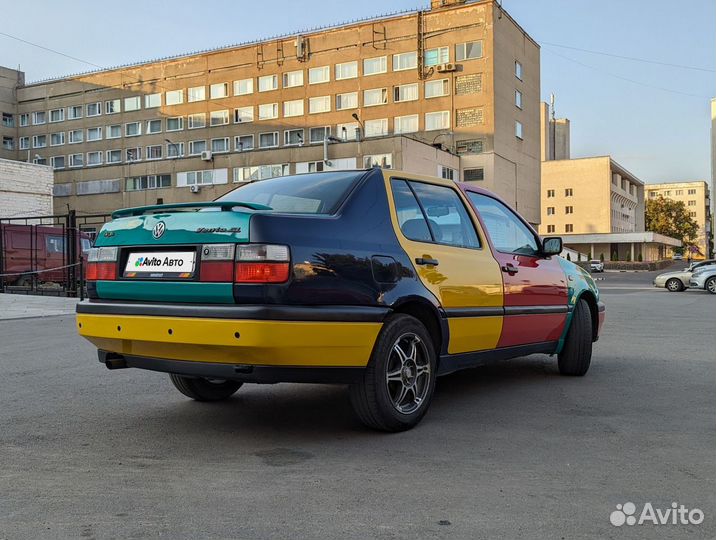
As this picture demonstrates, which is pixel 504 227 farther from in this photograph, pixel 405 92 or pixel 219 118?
pixel 219 118

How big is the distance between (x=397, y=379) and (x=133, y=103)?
217 ft

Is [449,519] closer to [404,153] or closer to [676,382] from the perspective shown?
[676,382]

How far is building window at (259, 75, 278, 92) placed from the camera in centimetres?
5922

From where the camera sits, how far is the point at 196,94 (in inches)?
2450

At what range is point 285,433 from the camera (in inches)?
174

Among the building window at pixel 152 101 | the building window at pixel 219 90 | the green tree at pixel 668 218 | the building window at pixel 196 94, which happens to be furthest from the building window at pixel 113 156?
the green tree at pixel 668 218

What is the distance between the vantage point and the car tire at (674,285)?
27.9 m

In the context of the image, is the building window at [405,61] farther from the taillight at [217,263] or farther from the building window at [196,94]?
the taillight at [217,263]

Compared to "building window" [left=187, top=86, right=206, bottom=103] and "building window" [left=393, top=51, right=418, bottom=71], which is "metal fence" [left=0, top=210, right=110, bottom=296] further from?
"building window" [left=187, top=86, right=206, bottom=103]

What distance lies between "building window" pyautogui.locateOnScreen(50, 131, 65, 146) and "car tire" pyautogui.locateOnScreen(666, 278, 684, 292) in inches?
2348

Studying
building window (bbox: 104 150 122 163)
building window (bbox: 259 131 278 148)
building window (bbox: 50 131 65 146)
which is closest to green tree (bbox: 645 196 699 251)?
building window (bbox: 259 131 278 148)

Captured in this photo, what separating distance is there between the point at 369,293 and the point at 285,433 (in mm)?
1051

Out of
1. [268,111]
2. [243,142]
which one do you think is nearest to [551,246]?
[268,111]

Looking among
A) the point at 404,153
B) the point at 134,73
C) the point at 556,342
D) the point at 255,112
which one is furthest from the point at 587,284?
the point at 134,73
